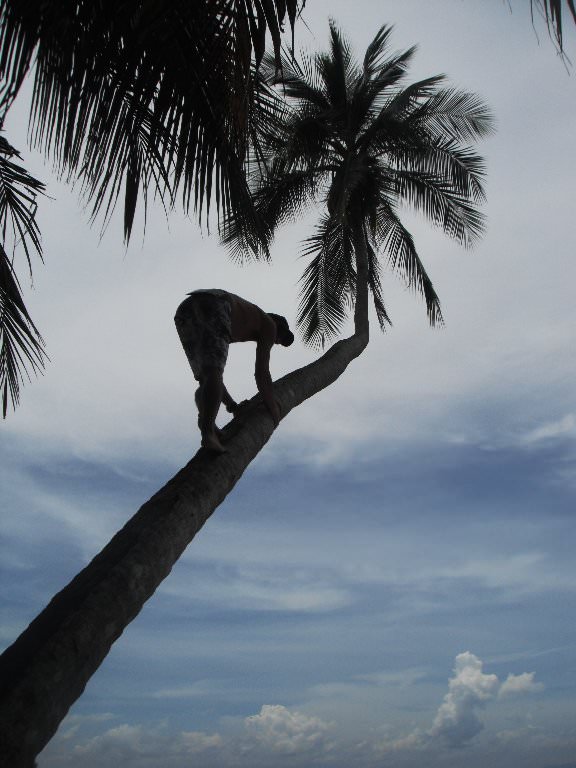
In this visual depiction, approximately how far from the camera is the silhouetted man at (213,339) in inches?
158

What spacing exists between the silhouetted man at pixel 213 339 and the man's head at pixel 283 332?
1.02ft

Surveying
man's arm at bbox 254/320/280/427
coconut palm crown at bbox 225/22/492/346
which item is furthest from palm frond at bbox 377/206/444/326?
man's arm at bbox 254/320/280/427

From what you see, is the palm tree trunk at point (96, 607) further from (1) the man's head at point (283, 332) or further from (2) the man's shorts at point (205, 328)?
(1) the man's head at point (283, 332)

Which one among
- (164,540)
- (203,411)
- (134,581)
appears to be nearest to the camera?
(134,581)

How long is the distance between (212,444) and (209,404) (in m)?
0.41

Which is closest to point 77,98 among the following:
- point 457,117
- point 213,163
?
point 213,163

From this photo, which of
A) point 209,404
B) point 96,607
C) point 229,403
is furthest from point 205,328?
point 96,607

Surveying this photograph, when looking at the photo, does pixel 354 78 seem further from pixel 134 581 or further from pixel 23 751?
pixel 23 751

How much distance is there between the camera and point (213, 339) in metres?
4.18

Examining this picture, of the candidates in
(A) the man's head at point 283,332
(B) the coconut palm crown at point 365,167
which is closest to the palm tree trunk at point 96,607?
(A) the man's head at point 283,332

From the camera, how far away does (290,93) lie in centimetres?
1069

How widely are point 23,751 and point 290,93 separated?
1020 cm

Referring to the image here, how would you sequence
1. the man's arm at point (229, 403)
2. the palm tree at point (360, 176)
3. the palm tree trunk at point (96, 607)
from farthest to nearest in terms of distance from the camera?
the palm tree at point (360, 176)
the man's arm at point (229, 403)
the palm tree trunk at point (96, 607)

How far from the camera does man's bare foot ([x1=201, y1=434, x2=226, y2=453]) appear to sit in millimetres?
3574
